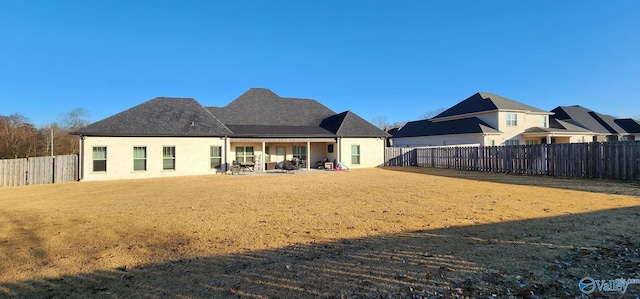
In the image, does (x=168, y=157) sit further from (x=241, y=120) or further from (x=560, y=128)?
(x=560, y=128)

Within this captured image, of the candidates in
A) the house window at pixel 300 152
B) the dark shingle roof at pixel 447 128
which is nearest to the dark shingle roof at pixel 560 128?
the dark shingle roof at pixel 447 128

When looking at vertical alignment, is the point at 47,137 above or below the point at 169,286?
above

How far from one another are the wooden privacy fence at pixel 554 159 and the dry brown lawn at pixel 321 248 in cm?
634

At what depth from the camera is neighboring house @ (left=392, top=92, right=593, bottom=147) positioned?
1214 inches

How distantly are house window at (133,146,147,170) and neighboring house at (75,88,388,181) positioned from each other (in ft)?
0.05

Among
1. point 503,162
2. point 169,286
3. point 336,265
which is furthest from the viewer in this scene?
point 503,162

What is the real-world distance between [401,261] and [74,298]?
4.02 m

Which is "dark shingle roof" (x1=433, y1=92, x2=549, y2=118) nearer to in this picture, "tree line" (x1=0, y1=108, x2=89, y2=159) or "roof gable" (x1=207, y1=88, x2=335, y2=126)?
"roof gable" (x1=207, y1=88, x2=335, y2=126)

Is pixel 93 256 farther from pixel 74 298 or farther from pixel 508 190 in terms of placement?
pixel 508 190

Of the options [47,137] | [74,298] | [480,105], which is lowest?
[74,298]

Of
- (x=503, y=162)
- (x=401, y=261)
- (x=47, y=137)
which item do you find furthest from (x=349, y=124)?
(x=47, y=137)

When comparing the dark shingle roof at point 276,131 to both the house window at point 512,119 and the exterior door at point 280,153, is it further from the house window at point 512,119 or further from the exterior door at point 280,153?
the house window at point 512,119

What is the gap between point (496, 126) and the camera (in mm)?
31031

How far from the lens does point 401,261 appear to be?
4398mm
